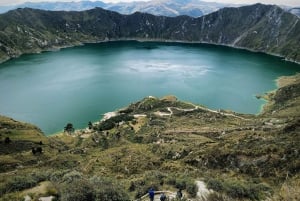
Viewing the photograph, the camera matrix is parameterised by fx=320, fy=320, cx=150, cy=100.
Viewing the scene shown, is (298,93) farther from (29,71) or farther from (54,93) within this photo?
(29,71)

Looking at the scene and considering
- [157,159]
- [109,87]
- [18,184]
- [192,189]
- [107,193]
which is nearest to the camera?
[107,193]

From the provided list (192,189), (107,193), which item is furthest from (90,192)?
(192,189)

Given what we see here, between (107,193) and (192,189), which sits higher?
(107,193)

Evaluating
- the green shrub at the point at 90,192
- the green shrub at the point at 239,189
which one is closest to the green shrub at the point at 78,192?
the green shrub at the point at 90,192

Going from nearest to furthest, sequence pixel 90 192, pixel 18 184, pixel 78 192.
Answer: pixel 78 192 < pixel 90 192 < pixel 18 184

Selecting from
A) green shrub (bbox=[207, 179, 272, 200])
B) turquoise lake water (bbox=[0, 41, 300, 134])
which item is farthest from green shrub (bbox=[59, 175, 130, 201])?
turquoise lake water (bbox=[0, 41, 300, 134])

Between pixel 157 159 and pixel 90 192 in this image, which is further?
pixel 157 159

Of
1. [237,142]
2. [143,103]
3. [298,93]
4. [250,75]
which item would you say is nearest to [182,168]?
[237,142]

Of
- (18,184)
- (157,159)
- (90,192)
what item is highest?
(90,192)

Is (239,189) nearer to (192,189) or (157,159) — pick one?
(192,189)
